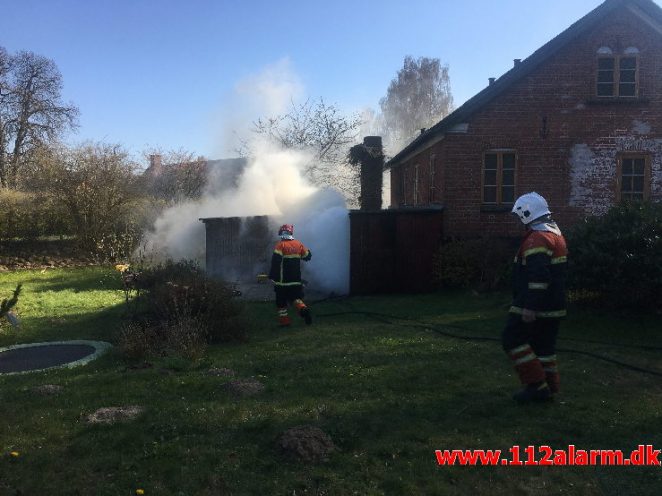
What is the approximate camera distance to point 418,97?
52.5 m

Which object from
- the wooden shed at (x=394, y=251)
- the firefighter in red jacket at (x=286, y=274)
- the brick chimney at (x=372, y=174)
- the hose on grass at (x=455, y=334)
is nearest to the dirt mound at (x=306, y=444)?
the hose on grass at (x=455, y=334)

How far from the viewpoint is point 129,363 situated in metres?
6.45

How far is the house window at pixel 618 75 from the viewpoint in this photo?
1389cm

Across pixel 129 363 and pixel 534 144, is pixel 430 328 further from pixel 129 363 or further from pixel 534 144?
pixel 534 144

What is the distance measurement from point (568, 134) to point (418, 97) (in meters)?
40.4

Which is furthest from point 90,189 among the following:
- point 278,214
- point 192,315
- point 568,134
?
point 568,134

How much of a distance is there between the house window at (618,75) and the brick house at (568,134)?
1.0 inches

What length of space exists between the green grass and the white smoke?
4.74m

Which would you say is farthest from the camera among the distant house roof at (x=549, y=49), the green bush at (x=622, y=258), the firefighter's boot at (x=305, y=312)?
the distant house roof at (x=549, y=49)

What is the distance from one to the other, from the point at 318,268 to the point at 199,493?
Result: 9686 mm

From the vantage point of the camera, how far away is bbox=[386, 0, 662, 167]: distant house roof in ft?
44.2

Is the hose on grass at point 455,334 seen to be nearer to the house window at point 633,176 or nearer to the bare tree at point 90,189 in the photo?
the house window at point 633,176

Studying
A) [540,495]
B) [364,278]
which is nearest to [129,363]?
[540,495]

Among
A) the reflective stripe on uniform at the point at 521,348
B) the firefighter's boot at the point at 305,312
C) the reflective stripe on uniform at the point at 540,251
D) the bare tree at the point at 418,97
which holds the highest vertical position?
the bare tree at the point at 418,97
